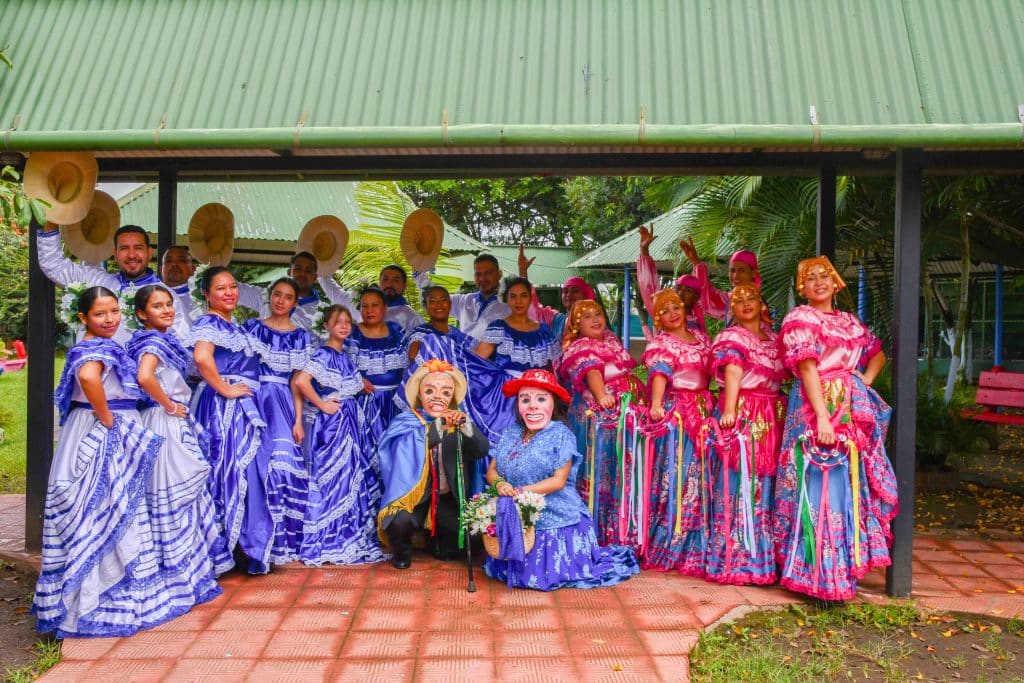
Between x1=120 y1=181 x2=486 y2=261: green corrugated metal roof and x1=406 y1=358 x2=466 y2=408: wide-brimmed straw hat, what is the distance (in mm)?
6118

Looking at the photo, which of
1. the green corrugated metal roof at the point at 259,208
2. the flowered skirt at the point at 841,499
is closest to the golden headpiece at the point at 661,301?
the flowered skirt at the point at 841,499

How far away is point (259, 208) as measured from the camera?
37.5 ft

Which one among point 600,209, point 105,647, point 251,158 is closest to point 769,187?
point 251,158

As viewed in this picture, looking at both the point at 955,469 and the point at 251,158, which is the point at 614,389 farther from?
the point at 955,469

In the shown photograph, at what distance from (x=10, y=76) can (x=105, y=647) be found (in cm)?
312

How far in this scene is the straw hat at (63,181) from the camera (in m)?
4.30

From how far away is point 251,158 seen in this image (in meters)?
5.37

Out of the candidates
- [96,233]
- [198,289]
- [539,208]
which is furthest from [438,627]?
[539,208]

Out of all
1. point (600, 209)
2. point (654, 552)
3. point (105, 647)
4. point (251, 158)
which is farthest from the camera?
point (600, 209)

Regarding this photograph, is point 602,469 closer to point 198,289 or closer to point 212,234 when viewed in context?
point 198,289

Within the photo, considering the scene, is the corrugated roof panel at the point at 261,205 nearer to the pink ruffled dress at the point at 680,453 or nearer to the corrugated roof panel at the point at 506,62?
the corrugated roof panel at the point at 506,62

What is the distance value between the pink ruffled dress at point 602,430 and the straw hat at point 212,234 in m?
2.55

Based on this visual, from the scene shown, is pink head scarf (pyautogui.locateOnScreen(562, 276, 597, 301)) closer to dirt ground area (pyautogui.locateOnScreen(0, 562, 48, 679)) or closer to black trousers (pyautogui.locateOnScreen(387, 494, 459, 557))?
black trousers (pyautogui.locateOnScreen(387, 494, 459, 557))

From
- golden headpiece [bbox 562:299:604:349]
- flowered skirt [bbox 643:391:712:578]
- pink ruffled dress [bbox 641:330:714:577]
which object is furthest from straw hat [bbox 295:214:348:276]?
flowered skirt [bbox 643:391:712:578]
